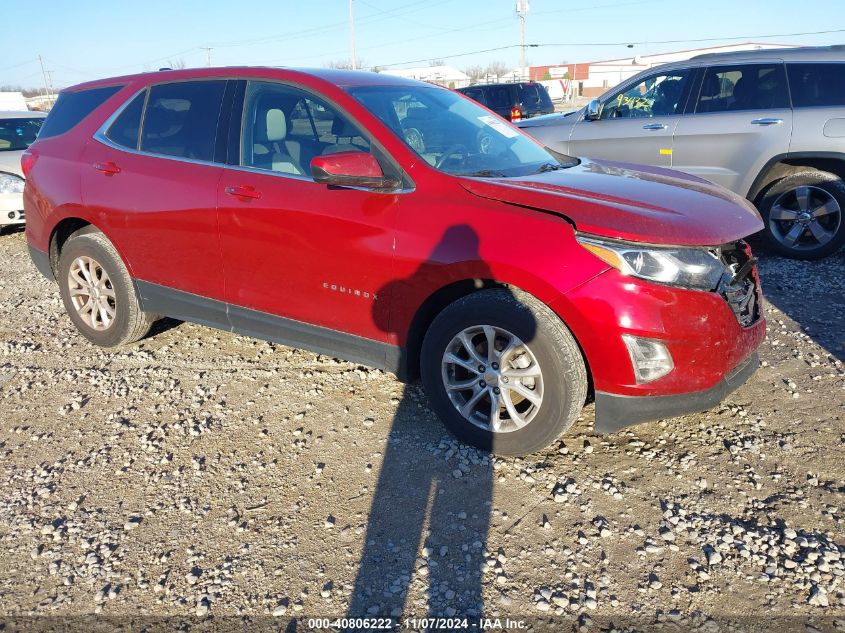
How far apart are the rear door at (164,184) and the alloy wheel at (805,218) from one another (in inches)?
201

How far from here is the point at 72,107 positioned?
455 centimetres

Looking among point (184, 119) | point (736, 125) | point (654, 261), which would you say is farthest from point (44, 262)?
point (736, 125)

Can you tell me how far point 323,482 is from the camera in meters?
3.02

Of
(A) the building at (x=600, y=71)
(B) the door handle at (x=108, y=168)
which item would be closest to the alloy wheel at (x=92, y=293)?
(B) the door handle at (x=108, y=168)

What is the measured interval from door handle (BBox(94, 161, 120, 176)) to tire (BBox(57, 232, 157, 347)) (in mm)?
443

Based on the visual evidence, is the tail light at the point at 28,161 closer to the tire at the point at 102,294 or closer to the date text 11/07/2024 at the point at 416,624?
the tire at the point at 102,294

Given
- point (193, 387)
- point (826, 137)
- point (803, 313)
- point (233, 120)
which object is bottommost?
point (803, 313)

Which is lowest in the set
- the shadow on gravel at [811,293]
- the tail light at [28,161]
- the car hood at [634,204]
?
the shadow on gravel at [811,293]

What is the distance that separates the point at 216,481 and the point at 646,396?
1987mm

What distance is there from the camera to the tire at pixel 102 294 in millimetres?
4277

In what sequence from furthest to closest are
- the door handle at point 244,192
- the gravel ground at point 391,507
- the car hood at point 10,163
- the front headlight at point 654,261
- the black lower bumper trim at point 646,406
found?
1. the car hood at point 10,163
2. the door handle at point 244,192
3. the black lower bumper trim at point 646,406
4. the front headlight at point 654,261
5. the gravel ground at point 391,507

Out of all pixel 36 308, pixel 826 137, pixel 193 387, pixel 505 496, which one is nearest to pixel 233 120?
pixel 193 387

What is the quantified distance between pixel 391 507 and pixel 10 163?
7.95m

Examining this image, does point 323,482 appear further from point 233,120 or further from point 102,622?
point 233,120
